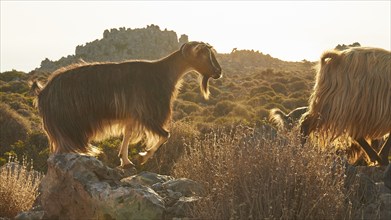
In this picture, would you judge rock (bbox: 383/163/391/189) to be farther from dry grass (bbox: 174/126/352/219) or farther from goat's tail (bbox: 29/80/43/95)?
goat's tail (bbox: 29/80/43/95)

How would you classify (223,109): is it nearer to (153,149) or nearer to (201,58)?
(201,58)

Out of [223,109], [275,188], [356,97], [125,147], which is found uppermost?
[356,97]

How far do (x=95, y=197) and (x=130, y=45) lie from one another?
8079 cm

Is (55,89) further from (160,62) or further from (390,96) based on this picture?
(390,96)

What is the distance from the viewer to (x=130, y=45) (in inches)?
3342

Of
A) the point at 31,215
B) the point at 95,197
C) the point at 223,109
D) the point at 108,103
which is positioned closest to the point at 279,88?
the point at 223,109

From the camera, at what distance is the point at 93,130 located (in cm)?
773

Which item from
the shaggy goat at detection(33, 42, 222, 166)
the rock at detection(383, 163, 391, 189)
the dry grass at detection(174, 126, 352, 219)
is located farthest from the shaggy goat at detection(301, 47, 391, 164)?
the dry grass at detection(174, 126, 352, 219)

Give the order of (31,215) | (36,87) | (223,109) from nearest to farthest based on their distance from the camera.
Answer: (31,215) → (36,87) → (223,109)

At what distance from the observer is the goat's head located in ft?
30.3

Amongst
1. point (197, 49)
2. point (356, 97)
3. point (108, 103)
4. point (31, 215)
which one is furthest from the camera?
point (197, 49)

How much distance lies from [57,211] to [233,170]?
70.6 inches

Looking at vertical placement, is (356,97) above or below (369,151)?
above

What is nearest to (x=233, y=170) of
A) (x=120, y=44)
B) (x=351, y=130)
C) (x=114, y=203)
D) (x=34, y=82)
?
(x=114, y=203)
